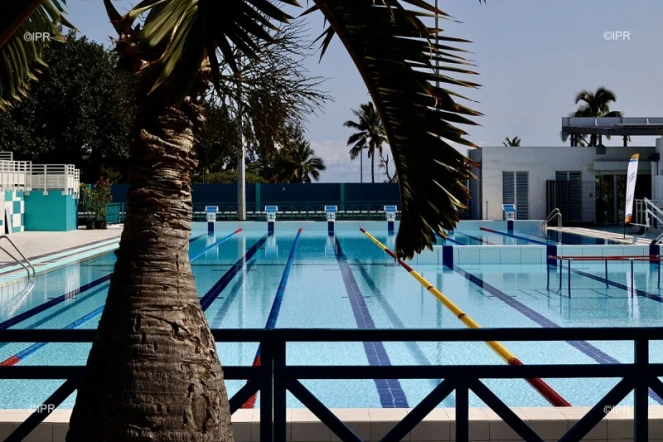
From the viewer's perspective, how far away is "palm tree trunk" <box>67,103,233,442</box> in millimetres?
2312

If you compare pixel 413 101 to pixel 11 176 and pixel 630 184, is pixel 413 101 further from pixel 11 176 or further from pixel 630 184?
pixel 11 176

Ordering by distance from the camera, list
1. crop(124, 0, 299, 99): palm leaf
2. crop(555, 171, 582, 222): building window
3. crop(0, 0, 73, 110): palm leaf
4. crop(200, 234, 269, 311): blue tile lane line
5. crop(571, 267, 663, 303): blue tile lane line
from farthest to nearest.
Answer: crop(555, 171, 582, 222): building window, crop(571, 267, 663, 303): blue tile lane line, crop(200, 234, 269, 311): blue tile lane line, crop(0, 0, 73, 110): palm leaf, crop(124, 0, 299, 99): palm leaf

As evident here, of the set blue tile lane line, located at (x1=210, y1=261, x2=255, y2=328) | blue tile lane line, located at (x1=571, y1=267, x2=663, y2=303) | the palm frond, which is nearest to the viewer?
the palm frond

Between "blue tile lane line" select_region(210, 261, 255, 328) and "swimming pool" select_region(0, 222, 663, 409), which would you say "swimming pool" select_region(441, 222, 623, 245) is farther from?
"blue tile lane line" select_region(210, 261, 255, 328)

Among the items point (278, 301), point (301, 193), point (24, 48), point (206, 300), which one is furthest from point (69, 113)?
point (24, 48)

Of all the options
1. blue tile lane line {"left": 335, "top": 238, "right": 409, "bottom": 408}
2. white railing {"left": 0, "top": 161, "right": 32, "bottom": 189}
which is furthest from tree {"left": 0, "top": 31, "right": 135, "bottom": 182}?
blue tile lane line {"left": 335, "top": 238, "right": 409, "bottom": 408}

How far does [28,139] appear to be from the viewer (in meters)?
29.6

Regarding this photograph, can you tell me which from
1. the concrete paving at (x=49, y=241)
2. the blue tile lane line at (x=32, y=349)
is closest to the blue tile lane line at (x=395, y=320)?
the blue tile lane line at (x=32, y=349)

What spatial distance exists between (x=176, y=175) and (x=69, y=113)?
3080cm

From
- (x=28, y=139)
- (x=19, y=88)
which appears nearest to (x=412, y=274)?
(x=19, y=88)

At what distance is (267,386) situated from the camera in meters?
3.12

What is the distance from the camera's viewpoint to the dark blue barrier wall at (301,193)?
121ft

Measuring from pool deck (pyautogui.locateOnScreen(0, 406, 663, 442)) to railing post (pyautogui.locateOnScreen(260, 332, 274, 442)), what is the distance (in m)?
0.46

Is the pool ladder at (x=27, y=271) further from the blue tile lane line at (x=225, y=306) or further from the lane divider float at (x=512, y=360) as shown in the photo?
the lane divider float at (x=512, y=360)
